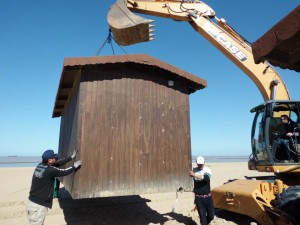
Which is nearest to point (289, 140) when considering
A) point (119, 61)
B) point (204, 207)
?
point (204, 207)

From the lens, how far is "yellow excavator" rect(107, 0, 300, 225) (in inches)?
256

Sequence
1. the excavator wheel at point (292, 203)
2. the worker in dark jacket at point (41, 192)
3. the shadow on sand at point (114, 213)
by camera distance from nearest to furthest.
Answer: the excavator wheel at point (292, 203) < the worker in dark jacket at point (41, 192) < the shadow on sand at point (114, 213)

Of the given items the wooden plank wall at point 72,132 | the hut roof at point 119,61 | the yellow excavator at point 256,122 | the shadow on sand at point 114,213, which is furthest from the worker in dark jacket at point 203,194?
the wooden plank wall at point 72,132

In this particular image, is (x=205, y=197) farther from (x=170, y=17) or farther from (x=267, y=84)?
(x=170, y=17)

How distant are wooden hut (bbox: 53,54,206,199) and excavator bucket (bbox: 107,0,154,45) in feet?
1.77

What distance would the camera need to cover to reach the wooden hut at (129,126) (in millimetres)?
7340

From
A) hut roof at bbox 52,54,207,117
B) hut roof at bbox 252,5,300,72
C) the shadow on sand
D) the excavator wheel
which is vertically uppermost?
hut roof at bbox 52,54,207,117

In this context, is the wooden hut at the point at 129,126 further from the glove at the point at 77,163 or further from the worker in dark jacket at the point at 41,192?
the worker in dark jacket at the point at 41,192

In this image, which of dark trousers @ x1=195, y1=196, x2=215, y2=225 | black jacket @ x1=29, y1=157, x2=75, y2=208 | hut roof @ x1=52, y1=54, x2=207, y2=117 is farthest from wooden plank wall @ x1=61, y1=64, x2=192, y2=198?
black jacket @ x1=29, y1=157, x2=75, y2=208

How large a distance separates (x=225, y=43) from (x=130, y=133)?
452cm

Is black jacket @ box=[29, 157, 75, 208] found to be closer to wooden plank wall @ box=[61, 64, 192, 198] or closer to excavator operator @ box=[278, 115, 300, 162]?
wooden plank wall @ box=[61, 64, 192, 198]

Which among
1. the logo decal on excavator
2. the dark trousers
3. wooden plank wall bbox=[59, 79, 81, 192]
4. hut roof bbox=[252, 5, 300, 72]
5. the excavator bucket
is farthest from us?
the logo decal on excavator

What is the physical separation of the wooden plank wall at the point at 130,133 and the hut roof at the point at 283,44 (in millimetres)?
5694

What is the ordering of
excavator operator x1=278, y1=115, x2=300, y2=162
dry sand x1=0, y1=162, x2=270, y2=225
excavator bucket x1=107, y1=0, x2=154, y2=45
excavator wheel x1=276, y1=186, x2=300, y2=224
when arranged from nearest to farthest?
excavator wheel x1=276, y1=186, x2=300, y2=224, excavator operator x1=278, y1=115, x2=300, y2=162, excavator bucket x1=107, y1=0, x2=154, y2=45, dry sand x1=0, y1=162, x2=270, y2=225
